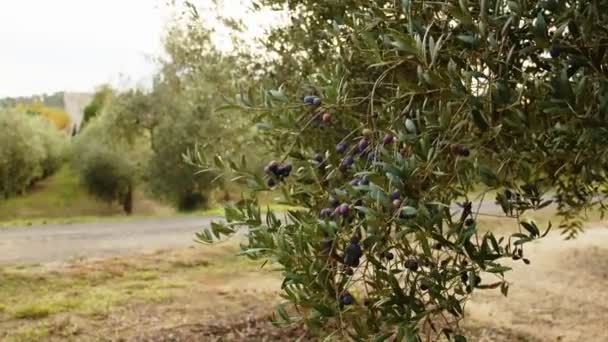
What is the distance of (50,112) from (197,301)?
65.2ft

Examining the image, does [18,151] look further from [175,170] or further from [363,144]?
[363,144]

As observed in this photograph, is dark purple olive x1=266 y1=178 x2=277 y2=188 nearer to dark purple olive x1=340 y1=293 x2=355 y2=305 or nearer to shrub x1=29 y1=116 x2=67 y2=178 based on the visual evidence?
dark purple olive x1=340 y1=293 x2=355 y2=305

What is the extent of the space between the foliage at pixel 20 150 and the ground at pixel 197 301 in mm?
11330

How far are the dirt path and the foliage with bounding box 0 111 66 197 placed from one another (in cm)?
533

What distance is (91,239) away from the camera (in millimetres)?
13688

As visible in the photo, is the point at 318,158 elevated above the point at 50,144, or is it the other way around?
the point at 50,144

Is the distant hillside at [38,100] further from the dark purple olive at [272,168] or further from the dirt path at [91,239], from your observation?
the dark purple olive at [272,168]

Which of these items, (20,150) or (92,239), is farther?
(20,150)

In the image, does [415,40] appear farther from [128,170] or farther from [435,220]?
[128,170]

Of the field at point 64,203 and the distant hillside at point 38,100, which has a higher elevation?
the distant hillside at point 38,100

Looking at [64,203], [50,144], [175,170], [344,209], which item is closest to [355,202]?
[344,209]

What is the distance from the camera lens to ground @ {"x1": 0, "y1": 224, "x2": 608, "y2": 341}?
6.54m

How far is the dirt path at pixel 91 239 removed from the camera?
11.6 m

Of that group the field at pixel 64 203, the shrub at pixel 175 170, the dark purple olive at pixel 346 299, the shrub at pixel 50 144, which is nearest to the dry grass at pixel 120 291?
the dark purple olive at pixel 346 299
